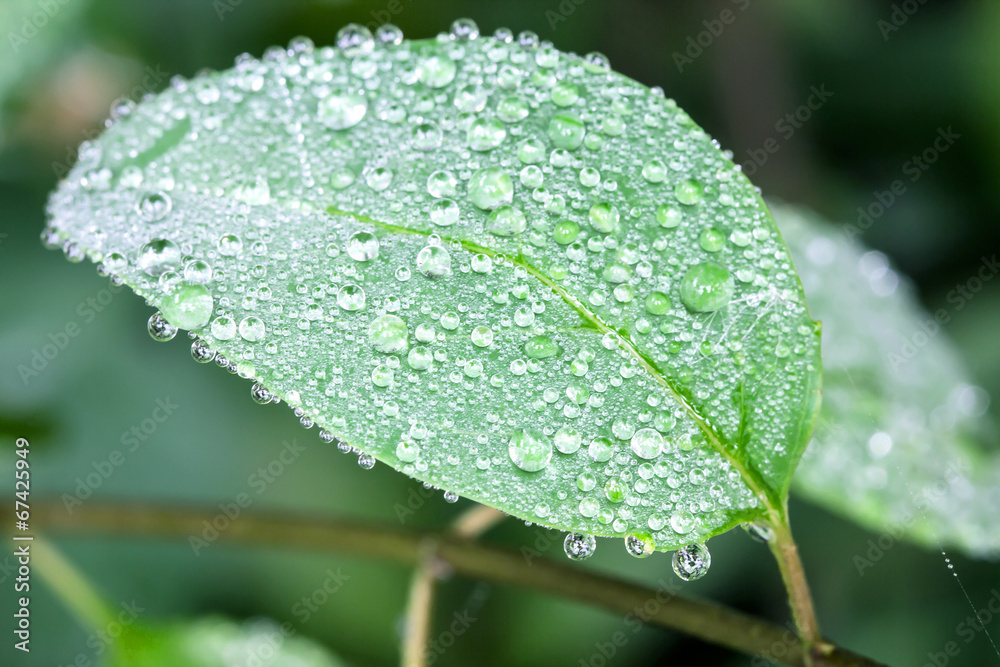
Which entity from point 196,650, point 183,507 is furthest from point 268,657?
point 183,507

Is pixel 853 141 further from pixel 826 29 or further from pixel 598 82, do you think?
pixel 598 82

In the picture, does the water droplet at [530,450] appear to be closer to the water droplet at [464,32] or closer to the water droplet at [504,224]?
the water droplet at [504,224]

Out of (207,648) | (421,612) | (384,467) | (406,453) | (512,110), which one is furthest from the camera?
(384,467)

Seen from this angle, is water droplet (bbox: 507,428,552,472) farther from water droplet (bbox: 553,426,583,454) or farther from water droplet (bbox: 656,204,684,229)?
water droplet (bbox: 656,204,684,229)

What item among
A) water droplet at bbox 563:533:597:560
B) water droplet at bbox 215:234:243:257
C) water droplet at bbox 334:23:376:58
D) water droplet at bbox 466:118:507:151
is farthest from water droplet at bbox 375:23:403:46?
water droplet at bbox 563:533:597:560

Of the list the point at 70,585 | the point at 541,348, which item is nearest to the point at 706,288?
the point at 541,348

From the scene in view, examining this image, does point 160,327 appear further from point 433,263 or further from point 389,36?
point 389,36

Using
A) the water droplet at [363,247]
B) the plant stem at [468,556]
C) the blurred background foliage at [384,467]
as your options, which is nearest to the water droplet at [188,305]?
the water droplet at [363,247]
